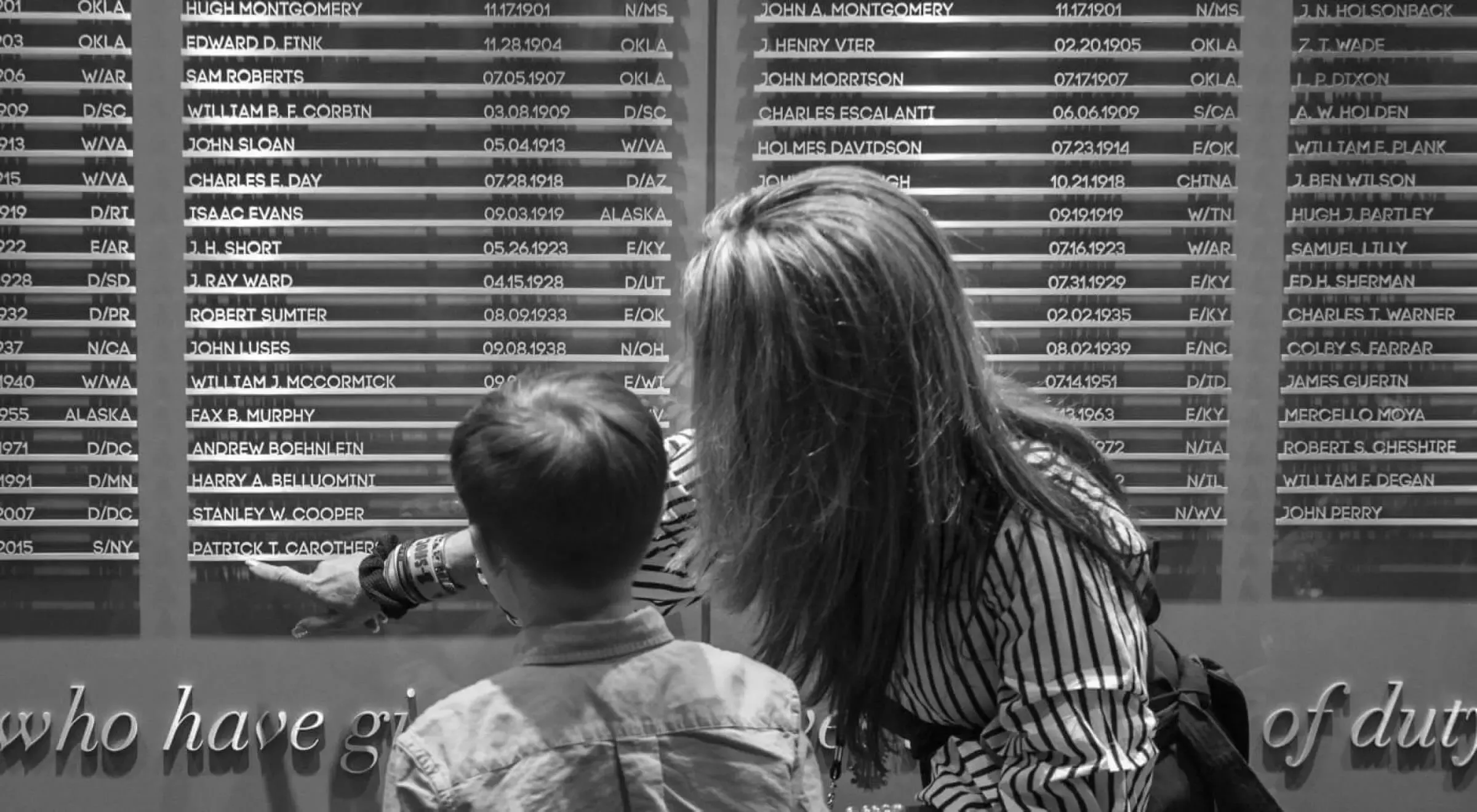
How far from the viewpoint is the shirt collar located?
1.29 meters

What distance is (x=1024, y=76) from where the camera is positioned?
222cm

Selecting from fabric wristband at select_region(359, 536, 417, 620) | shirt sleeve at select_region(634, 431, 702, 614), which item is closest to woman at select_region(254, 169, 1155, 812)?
shirt sleeve at select_region(634, 431, 702, 614)

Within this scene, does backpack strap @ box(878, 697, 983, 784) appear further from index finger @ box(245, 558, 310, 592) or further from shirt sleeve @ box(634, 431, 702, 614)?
index finger @ box(245, 558, 310, 592)

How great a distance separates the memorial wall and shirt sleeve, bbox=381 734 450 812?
3.41ft

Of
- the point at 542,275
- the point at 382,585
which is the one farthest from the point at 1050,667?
the point at 542,275

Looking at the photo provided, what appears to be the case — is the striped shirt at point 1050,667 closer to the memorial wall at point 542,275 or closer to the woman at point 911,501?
the woman at point 911,501

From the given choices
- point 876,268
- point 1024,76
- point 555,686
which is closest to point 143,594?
point 555,686

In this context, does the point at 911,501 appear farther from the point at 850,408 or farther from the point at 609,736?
the point at 609,736

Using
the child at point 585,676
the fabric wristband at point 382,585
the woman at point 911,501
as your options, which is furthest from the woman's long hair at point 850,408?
the fabric wristband at point 382,585

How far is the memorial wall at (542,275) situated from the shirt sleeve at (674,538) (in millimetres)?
489

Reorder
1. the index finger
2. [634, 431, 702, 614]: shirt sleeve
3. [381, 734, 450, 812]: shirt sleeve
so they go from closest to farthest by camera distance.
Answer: [381, 734, 450, 812]: shirt sleeve → [634, 431, 702, 614]: shirt sleeve → the index finger

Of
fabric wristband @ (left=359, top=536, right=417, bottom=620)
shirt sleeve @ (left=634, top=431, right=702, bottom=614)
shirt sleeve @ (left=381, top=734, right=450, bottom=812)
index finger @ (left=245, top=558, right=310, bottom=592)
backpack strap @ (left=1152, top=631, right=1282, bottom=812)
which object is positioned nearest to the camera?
shirt sleeve @ (left=381, top=734, right=450, bottom=812)

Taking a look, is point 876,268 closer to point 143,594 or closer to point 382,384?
point 382,384

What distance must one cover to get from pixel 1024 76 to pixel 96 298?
63.1 inches
